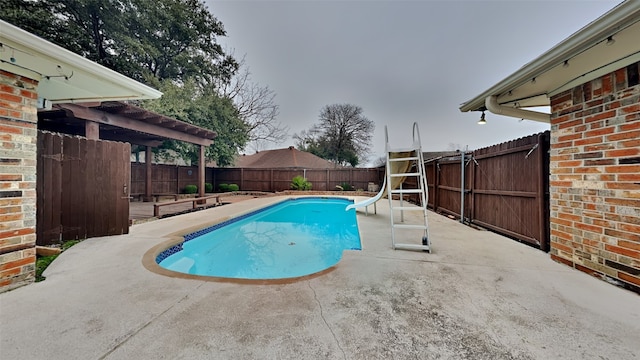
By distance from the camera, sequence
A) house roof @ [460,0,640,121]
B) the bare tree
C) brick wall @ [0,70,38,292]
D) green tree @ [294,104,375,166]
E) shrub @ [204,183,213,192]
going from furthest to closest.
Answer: green tree @ [294,104,375,166] → the bare tree → shrub @ [204,183,213,192] → brick wall @ [0,70,38,292] → house roof @ [460,0,640,121]

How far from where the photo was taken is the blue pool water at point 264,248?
3729 mm

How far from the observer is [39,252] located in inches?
125

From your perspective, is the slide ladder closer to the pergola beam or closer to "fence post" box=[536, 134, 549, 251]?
"fence post" box=[536, 134, 549, 251]

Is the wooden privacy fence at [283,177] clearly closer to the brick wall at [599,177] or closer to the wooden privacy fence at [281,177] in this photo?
the wooden privacy fence at [281,177]

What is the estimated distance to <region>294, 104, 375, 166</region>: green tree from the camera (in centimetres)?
2511

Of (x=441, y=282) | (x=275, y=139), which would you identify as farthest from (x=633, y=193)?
(x=275, y=139)

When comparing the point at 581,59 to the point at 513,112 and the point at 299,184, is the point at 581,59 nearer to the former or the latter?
the point at 513,112

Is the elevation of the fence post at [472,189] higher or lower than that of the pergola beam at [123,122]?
lower

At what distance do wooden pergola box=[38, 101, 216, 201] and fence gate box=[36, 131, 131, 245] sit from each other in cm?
72

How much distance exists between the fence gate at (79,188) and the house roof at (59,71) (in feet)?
2.75

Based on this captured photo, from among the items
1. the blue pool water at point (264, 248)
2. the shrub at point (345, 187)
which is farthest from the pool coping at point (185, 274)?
the shrub at point (345, 187)

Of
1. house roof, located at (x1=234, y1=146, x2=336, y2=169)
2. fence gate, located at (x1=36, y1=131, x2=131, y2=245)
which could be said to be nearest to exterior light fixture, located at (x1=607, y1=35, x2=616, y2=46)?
fence gate, located at (x1=36, y1=131, x2=131, y2=245)

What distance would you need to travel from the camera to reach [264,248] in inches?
195

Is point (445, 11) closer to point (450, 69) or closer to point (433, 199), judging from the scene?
point (450, 69)
